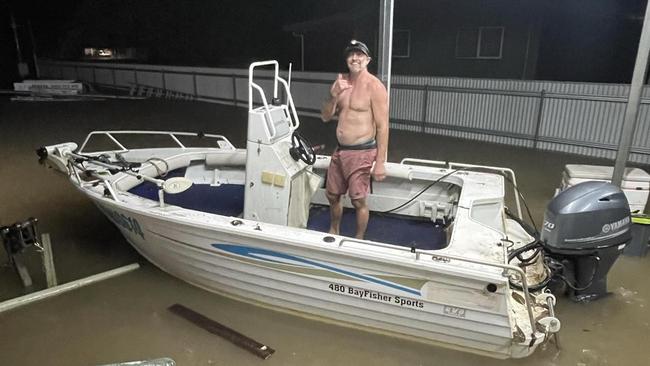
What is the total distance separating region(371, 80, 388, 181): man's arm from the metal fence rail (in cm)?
483

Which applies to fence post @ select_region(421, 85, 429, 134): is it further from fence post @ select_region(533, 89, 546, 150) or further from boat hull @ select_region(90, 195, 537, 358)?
boat hull @ select_region(90, 195, 537, 358)

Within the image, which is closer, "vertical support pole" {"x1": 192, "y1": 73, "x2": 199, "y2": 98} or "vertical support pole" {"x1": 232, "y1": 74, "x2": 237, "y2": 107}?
"vertical support pole" {"x1": 232, "y1": 74, "x2": 237, "y2": 107}

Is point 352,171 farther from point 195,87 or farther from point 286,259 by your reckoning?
point 195,87

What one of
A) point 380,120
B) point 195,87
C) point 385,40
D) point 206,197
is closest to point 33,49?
point 195,87

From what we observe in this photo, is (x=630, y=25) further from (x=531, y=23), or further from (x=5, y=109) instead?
(x=5, y=109)

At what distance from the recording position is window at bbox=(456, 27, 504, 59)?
904 centimetres

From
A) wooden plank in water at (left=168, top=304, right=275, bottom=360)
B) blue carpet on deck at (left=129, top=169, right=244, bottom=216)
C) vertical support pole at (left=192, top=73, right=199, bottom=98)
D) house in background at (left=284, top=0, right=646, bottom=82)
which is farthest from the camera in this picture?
vertical support pole at (left=192, top=73, right=199, bottom=98)

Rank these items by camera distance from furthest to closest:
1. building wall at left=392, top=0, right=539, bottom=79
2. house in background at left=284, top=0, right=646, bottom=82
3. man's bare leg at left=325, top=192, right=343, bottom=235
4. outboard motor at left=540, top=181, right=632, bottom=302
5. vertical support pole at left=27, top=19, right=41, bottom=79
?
vertical support pole at left=27, top=19, right=41, bottom=79
building wall at left=392, top=0, right=539, bottom=79
house in background at left=284, top=0, right=646, bottom=82
man's bare leg at left=325, top=192, right=343, bottom=235
outboard motor at left=540, top=181, right=632, bottom=302

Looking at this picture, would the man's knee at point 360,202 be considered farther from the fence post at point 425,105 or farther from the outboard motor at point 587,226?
the fence post at point 425,105

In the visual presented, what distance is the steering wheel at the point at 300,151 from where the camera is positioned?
3123 mm

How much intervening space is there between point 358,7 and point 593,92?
20.0ft

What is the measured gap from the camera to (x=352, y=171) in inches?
124

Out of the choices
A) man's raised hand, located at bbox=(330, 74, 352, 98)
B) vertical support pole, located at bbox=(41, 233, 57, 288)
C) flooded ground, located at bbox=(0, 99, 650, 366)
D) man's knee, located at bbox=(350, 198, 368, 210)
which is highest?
man's raised hand, located at bbox=(330, 74, 352, 98)

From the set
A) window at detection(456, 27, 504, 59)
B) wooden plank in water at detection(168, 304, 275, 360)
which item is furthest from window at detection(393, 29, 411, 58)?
wooden plank in water at detection(168, 304, 275, 360)
